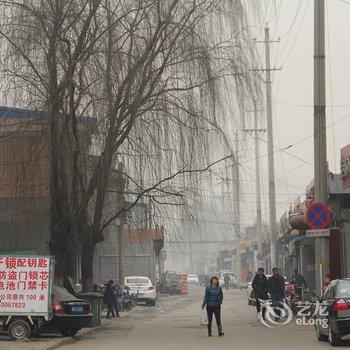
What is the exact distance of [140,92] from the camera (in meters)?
21.7

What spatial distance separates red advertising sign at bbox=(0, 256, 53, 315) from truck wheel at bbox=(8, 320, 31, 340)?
10.4 inches

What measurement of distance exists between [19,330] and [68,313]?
1.45m

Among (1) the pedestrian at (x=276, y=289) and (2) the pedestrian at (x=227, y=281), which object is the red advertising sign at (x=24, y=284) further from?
(2) the pedestrian at (x=227, y=281)

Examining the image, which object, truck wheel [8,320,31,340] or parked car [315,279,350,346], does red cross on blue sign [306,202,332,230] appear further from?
truck wheel [8,320,31,340]

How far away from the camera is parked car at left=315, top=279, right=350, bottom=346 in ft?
52.0

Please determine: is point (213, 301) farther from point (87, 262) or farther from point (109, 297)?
point (109, 297)

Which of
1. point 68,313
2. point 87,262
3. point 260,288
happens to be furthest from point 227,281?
point 68,313

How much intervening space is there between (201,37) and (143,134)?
10.2ft

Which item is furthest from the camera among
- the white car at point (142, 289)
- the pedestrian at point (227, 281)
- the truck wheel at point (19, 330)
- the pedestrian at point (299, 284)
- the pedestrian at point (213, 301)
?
the pedestrian at point (227, 281)

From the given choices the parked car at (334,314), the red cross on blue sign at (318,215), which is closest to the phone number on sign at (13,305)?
the parked car at (334,314)

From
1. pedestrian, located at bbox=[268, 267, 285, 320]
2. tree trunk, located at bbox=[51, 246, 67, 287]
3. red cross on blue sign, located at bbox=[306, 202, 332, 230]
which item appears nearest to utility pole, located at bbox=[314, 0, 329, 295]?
red cross on blue sign, located at bbox=[306, 202, 332, 230]

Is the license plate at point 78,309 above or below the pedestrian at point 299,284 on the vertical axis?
below

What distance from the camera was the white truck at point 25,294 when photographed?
19.4 metres

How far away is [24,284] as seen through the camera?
19672 mm
